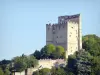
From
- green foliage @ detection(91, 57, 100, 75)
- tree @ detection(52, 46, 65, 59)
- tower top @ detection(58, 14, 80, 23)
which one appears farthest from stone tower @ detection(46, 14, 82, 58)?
green foliage @ detection(91, 57, 100, 75)

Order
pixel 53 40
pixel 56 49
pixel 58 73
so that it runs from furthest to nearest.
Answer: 1. pixel 53 40
2. pixel 56 49
3. pixel 58 73

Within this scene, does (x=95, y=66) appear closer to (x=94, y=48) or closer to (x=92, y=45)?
(x=94, y=48)

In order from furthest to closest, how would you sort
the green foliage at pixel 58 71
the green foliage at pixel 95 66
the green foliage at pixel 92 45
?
1. the green foliage at pixel 92 45
2. the green foliage at pixel 95 66
3. the green foliage at pixel 58 71

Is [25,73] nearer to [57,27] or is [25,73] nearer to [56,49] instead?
[56,49]

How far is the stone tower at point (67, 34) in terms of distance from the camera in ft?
136

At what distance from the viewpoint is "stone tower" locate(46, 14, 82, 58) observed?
4147cm

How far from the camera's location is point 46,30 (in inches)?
1731

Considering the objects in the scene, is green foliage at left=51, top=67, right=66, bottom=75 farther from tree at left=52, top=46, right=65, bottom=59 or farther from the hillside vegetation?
tree at left=52, top=46, right=65, bottom=59

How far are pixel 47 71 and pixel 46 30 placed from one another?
8844 millimetres

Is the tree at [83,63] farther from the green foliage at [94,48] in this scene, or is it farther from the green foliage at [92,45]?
the green foliage at [92,45]

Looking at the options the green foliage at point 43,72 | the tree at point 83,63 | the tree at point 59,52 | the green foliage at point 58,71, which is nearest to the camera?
the green foliage at point 43,72

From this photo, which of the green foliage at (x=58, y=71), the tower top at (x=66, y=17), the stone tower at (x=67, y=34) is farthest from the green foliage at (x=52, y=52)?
the tower top at (x=66, y=17)

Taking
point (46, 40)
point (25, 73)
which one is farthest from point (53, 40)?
point (25, 73)

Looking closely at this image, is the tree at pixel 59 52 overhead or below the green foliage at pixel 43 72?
overhead
